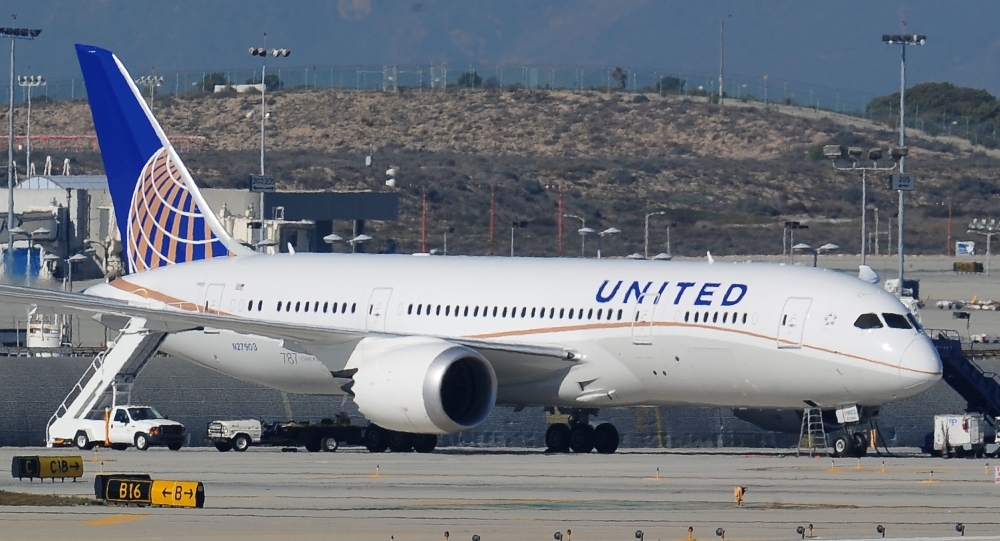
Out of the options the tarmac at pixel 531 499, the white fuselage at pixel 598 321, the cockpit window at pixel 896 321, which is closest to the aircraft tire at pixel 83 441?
the white fuselage at pixel 598 321

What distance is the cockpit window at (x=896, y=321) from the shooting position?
35.1m

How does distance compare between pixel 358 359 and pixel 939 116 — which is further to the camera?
pixel 939 116

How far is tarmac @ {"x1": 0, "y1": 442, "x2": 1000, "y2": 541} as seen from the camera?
2089cm

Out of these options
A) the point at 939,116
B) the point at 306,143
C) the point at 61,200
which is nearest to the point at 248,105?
the point at 306,143

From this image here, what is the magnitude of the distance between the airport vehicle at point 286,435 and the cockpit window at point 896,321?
10950 millimetres

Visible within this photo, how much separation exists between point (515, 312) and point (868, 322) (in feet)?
25.9

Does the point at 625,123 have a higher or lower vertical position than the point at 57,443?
higher

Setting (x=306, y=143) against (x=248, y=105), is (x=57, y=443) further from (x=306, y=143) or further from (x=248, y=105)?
(x=248, y=105)

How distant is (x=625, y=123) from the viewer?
6447 inches

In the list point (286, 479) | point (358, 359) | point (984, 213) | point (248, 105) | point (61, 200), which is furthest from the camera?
point (248, 105)

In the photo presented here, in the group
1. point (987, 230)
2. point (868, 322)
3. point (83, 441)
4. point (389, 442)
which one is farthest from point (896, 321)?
point (987, 230)

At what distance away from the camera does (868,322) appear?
115ft

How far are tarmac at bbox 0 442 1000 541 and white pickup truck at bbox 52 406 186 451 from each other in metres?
4.00

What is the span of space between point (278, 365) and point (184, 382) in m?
9.49
